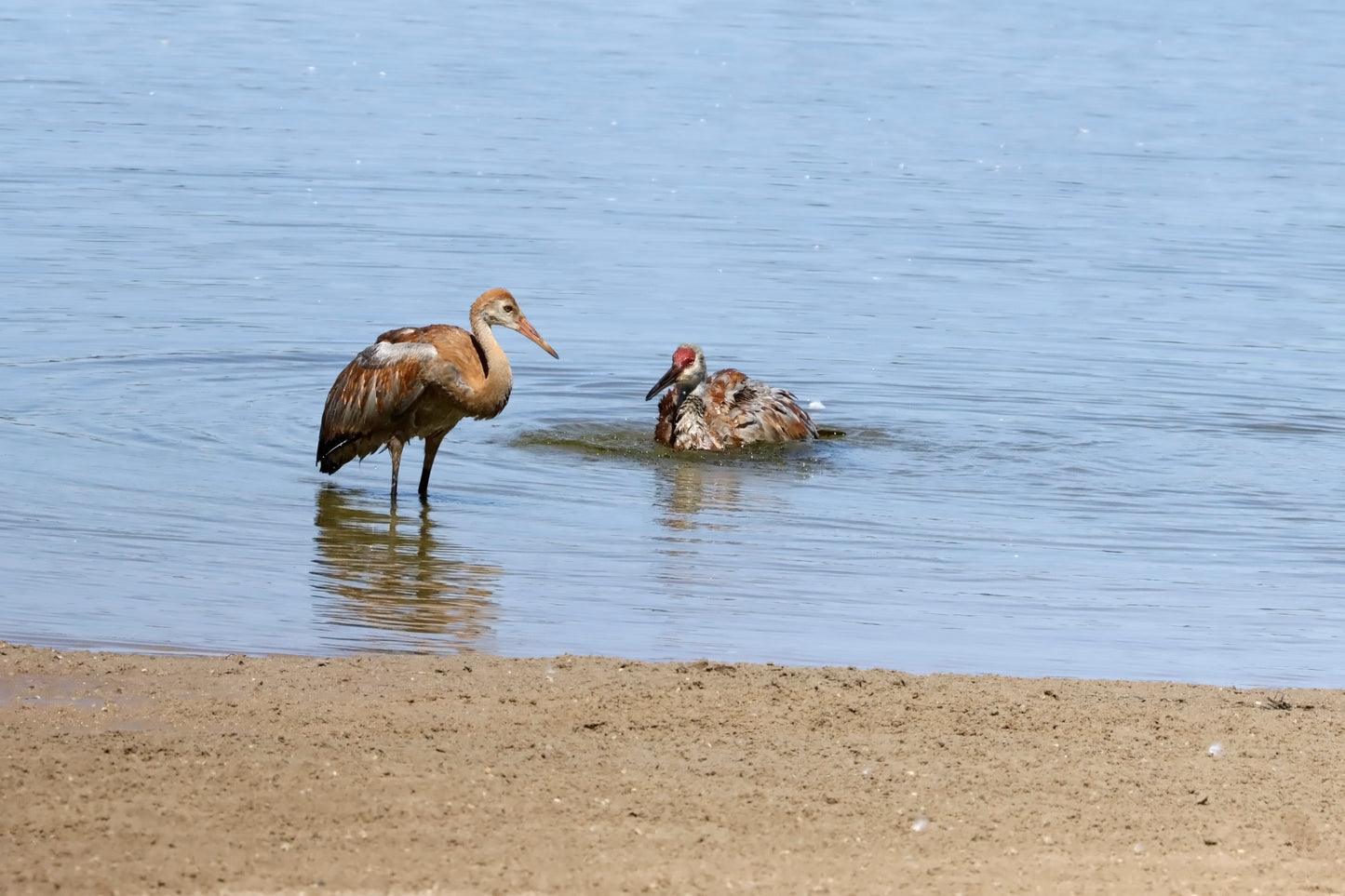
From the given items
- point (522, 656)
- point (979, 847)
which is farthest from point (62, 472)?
point (979, 847)

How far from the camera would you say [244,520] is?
11203mm

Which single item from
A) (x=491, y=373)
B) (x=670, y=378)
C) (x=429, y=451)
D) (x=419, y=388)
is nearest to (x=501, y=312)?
(x=491, y=373)

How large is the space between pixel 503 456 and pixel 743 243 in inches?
342

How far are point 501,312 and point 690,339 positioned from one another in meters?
5.17

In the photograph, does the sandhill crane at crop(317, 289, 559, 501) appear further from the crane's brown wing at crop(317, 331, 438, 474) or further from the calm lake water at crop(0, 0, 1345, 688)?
the calm lake water at crop(0, 0, 1345, 688)

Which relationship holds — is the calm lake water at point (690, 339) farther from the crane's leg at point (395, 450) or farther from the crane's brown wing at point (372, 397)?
the crane's brown wing at point (372, 397)

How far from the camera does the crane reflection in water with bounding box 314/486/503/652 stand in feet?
29.3

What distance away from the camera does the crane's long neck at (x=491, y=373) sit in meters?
12.2

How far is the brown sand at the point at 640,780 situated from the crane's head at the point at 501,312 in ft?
15.2

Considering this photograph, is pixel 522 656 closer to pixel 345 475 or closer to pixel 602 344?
pixel 345 475

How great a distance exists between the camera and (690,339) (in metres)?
17.6

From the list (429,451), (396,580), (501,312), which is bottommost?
(396,580)

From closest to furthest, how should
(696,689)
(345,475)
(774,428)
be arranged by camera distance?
(696,689) → (345,475) → (774,428)

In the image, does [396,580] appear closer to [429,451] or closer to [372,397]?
[372,397]
